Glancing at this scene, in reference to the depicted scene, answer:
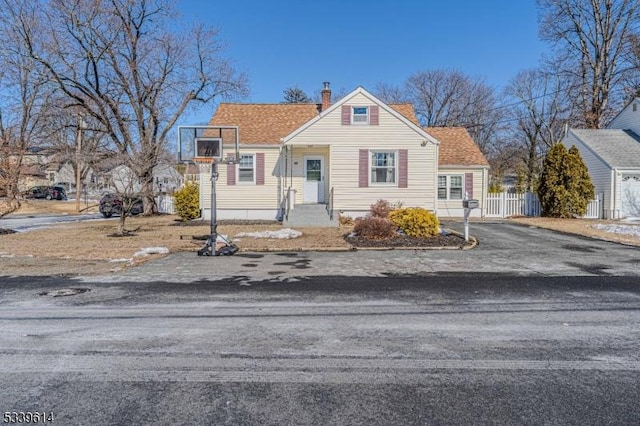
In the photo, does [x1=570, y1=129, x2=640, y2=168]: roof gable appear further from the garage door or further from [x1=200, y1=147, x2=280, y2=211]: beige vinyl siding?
[x1=200, y1=147, x2=280, y2=211]: beige vinyl siding

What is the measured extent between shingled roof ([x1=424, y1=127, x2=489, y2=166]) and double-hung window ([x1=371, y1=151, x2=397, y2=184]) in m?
5.39

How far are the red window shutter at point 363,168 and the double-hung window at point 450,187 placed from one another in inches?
254

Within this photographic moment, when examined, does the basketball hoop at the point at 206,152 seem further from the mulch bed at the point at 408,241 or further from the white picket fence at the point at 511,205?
the white picket fence at the point at 511,205

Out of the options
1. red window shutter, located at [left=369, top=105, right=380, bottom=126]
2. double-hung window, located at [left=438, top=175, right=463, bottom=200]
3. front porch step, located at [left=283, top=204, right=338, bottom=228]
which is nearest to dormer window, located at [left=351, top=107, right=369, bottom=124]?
red window shutter, located at [left=369, top=105, right=380, bottom=126]

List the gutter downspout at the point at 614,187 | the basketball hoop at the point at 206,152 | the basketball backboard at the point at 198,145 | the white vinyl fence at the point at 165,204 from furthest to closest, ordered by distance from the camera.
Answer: the white vinyl fence at the point at 165,204 → the gutter downspout at the point at 614,187 → the basketball backboard at the point at 198,145 → the basketball hoop at the point at 206,152

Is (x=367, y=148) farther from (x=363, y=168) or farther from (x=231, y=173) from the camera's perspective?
(x=231, y=173)

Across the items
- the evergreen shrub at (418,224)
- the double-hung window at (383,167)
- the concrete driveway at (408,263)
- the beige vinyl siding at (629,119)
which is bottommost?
the concrete driveway at (408,263)

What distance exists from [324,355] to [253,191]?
1666 cm

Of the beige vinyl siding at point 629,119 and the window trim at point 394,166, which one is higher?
the beige vinyl siding at point 629,119

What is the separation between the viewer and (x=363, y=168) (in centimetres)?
1912

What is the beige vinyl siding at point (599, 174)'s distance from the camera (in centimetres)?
2206

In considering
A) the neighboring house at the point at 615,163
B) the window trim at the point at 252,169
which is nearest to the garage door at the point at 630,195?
the neighboring house at the point at 615,163

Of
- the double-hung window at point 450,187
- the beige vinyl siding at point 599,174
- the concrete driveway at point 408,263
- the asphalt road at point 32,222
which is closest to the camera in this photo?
the concrete driveway at point 408,263

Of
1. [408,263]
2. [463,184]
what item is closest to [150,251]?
[408,263]
